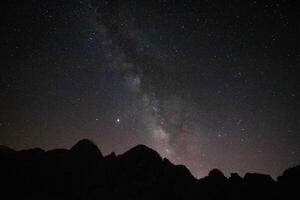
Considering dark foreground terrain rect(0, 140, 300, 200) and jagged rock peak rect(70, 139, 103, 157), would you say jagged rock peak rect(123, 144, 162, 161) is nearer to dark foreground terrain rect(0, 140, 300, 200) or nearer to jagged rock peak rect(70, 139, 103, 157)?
dark foreground terrain rect(0, 140, 300, 200)

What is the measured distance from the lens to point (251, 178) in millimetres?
47688

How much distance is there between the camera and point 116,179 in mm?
47719

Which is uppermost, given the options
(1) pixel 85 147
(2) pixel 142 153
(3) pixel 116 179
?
(1) pixel 85 147

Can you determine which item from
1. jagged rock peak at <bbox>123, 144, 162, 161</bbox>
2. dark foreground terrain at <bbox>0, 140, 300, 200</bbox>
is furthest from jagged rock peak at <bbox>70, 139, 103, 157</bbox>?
jagged rock peak at <bbox>123, 144, 162, 161</bbox>

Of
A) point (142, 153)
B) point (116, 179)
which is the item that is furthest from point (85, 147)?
point (142, 153)

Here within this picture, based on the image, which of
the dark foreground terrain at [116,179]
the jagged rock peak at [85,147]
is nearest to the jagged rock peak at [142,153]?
the dark foreground terrain at [116,179]

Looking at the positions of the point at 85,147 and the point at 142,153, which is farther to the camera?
the point at 85,147

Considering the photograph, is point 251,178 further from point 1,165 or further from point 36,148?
point 1,165

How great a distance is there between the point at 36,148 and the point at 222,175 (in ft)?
136

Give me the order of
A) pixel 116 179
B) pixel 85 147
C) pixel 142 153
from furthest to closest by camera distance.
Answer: pixel 85 147 < pixel 142 153 < pixel 116 179

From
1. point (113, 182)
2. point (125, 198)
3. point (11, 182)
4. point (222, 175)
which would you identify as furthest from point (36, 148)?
point (222, 175)

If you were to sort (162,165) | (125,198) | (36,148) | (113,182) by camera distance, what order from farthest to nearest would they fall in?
(36,148)
(162,165)
(113,182)
(125,198)

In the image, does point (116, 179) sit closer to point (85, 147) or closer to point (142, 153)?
point (142, 153)

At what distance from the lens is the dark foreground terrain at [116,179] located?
1751 inches
